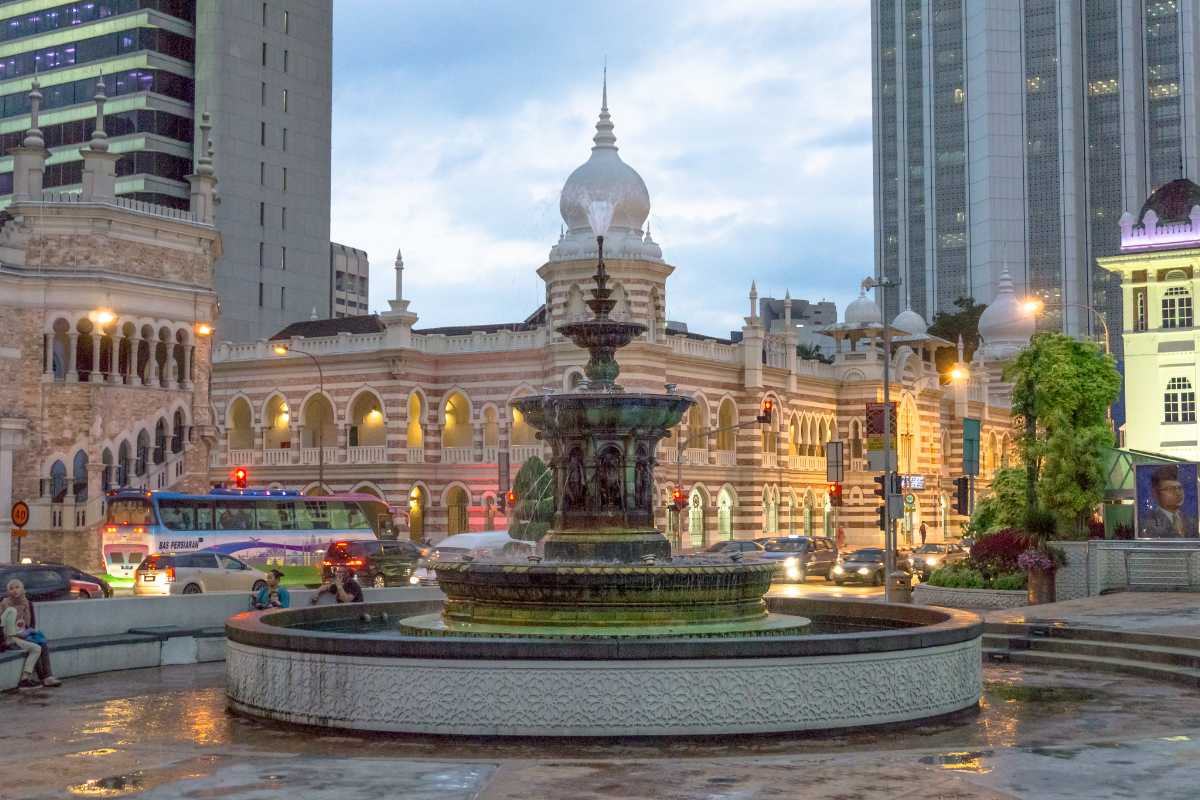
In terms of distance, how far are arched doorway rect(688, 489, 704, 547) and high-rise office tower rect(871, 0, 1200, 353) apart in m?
81.3

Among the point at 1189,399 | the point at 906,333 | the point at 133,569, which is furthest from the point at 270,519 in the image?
the point at 906,333

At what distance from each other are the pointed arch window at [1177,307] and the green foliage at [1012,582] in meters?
28.2

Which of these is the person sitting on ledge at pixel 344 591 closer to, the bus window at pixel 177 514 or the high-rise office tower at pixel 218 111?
the bus window at pixel 177 514

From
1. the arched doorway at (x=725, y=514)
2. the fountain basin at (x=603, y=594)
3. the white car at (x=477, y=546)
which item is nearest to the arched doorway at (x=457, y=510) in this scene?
the arched doorway at (x=725, y=514)

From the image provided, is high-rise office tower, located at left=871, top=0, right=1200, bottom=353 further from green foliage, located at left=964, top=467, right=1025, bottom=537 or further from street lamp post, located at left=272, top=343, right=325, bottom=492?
green foliage, located at left=964, top=467, right=1025, bottom=537

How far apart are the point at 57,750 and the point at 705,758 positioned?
662 cm

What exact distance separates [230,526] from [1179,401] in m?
38.2

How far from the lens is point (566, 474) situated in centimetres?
2006

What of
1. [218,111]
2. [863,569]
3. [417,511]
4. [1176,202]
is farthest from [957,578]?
[218,111]

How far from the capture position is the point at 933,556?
5356cm

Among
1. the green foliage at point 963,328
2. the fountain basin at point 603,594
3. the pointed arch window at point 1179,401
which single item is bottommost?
the fountain basin at point 603,594

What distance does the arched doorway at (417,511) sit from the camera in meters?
64.1

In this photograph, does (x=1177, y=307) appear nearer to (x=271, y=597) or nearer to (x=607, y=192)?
(x=607, y=192)

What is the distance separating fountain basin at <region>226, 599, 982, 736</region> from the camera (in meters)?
14.8
